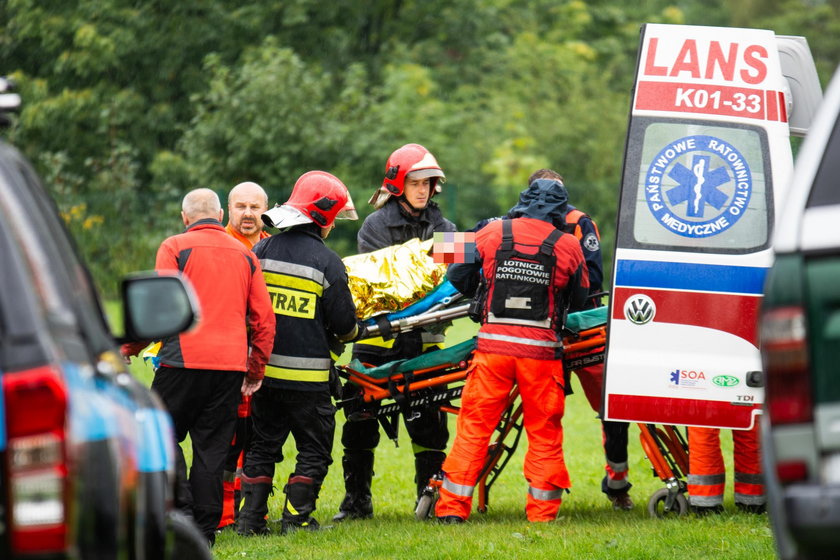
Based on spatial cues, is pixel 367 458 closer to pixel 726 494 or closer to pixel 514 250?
pixel 514 250

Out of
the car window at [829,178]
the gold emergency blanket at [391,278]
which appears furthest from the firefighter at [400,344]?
the car window at [829,178]

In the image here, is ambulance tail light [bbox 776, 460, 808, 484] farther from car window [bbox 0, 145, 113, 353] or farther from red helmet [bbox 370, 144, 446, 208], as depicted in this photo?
red helmet [bbox 370, 144, 446, 208]

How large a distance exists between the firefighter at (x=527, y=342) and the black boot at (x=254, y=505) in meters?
1.07

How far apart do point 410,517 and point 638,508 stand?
152cm

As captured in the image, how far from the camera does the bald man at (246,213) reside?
27.8 feet

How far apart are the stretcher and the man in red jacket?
1012 mm

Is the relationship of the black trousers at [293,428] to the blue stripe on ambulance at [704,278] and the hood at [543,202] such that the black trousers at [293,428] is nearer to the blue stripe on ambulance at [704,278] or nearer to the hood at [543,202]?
the hood at [543,202]

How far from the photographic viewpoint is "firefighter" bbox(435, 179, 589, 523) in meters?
7.73

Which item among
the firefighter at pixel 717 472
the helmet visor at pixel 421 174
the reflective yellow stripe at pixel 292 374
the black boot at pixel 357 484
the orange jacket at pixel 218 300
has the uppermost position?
the helmet visor at pixel 421 174

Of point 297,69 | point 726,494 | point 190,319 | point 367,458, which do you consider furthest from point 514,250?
point 297,69

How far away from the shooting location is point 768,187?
7.36 m

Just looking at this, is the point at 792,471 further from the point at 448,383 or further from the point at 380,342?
the point at 380,342

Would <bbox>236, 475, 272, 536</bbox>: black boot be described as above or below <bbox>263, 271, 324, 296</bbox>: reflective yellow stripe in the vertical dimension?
below

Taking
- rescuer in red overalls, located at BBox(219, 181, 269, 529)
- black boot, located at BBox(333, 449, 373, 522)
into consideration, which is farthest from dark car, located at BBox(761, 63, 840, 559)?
black boot, located at BBox(333, 449, 373, 522)
